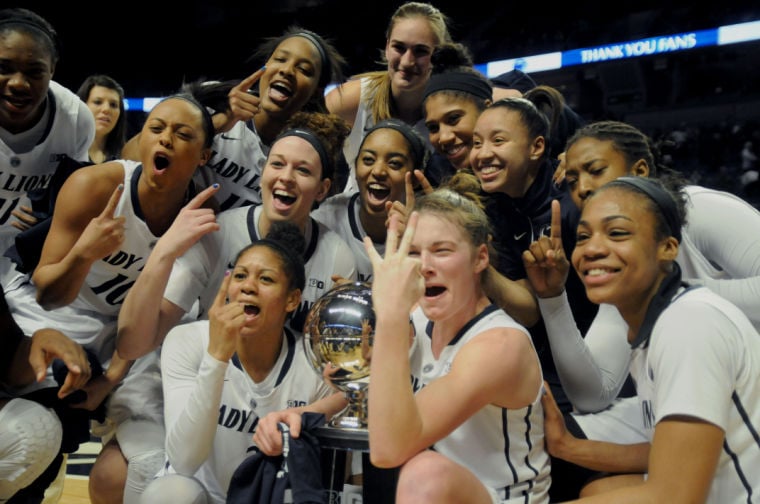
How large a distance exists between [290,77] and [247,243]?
3.49ft

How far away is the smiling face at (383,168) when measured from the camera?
3.51m

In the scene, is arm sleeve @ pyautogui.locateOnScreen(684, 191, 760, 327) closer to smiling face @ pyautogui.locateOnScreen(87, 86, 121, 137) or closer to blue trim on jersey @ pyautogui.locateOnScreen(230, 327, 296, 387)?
blue trim on jersey @ pyautogui.locateOnScreen(230, 327, 296, 387)

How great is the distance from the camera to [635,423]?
2799 millimetres

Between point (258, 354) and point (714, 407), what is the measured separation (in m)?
1.60

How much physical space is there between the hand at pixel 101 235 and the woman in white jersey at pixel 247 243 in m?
0.20

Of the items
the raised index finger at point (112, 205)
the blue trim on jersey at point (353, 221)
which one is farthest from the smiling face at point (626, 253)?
the raised index finger at point (112, 205)

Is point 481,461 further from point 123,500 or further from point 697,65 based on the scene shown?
point 697,65

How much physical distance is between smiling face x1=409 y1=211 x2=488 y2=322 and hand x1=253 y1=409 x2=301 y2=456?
1.66 feet

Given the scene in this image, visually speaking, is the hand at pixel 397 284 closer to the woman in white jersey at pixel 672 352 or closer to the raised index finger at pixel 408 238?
the raised index finger at pixel 408 238

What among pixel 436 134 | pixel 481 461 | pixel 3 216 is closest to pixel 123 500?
pixel 3 216

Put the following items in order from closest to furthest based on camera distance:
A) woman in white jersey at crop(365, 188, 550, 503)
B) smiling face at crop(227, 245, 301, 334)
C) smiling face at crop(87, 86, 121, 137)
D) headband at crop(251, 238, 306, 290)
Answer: woman in white jersey at crop(365, 188, 550, 503), smiling face at crop(227, 245, 301, 334), headband at crop(251, 238, 306, 290), smiling face at crop(87, 86, 121, 137)

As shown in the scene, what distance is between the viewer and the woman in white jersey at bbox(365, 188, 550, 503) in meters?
2.09

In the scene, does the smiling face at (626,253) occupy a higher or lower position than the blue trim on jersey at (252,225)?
lower

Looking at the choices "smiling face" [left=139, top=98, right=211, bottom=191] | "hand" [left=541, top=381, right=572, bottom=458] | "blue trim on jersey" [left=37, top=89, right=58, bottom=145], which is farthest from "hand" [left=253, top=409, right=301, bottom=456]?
"blue trim on jersey" [left=37, top=89, right=58, bottom=145]
